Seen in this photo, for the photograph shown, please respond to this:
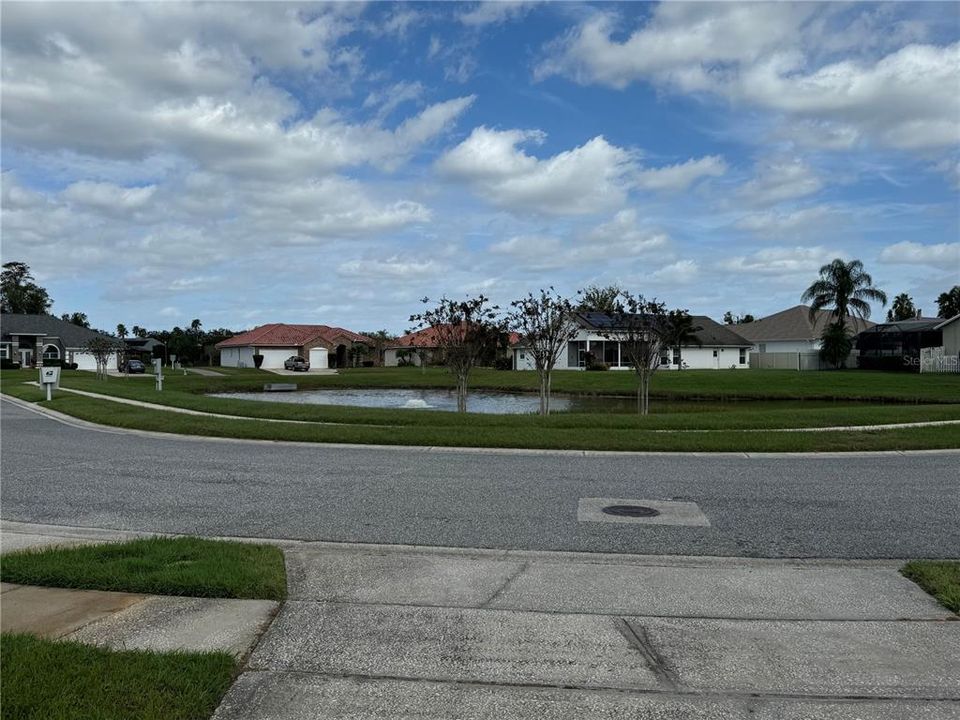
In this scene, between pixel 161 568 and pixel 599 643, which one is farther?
pixel 161 568

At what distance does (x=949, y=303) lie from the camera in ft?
247

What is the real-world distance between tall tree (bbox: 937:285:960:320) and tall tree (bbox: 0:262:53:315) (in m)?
107

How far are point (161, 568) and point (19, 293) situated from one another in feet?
372

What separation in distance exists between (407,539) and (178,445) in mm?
9047

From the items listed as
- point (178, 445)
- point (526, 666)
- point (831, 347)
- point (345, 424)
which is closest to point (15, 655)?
point (526, 666)

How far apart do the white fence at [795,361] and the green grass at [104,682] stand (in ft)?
209

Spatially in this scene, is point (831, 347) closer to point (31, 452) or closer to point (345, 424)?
point (345, 424)

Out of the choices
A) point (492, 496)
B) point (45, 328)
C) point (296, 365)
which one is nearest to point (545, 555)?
point (492, 496)

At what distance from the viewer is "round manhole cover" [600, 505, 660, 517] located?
8.29m

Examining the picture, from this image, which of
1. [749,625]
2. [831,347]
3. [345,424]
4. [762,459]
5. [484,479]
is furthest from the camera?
[831,347]

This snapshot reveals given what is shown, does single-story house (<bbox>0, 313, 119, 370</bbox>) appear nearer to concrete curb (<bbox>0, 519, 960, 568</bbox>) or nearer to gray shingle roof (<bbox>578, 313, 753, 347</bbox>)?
gray shingle roof (<bbox>578, 313, 753, 347</bbox>)

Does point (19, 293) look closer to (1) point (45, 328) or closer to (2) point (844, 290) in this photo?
(1) point (45, 328)

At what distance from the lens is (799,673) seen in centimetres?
421

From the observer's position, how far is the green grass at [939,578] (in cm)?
531
